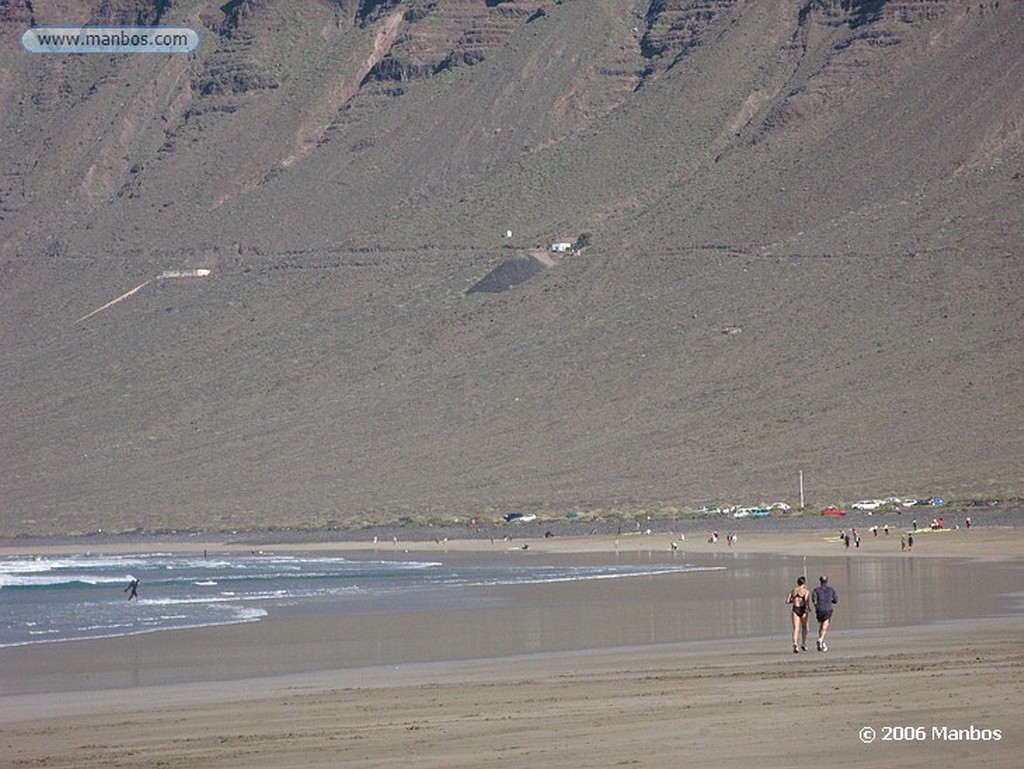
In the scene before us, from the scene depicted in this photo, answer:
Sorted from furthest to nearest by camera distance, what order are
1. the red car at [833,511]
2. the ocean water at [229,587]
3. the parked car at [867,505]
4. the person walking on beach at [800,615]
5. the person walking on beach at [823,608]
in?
the parked car at [867,505] < the red car at [833,511] < the ocean water at [229,587] < the person walking on beach at [823,608] < the person walking on beach at [800,615]

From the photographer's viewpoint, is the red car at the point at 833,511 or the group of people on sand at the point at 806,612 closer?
the group of people on sand at the point at 806,612

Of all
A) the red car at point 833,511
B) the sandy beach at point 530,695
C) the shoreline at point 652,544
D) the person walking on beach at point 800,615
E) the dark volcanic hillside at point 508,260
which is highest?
the dark volcanic hillside at point 508,260

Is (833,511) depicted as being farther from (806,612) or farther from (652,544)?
(806,612)

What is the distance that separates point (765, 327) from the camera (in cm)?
10212

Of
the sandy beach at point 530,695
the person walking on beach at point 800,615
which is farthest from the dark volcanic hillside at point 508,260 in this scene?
the person walking on beach at point 800,615

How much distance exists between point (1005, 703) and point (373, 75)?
131 metres

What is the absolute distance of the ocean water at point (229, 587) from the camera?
40281 millimetres

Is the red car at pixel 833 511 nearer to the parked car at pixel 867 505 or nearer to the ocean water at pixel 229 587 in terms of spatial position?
the parked car at pixel 867 505

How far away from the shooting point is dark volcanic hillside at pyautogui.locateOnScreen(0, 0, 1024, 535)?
92.8 metres

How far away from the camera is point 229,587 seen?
173 feet

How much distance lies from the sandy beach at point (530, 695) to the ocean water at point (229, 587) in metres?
3.44

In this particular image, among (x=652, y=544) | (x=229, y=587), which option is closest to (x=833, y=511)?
(x=652, y=544)

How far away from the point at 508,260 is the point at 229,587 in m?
67.4

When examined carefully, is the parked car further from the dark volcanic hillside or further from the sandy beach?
the sandy beach
